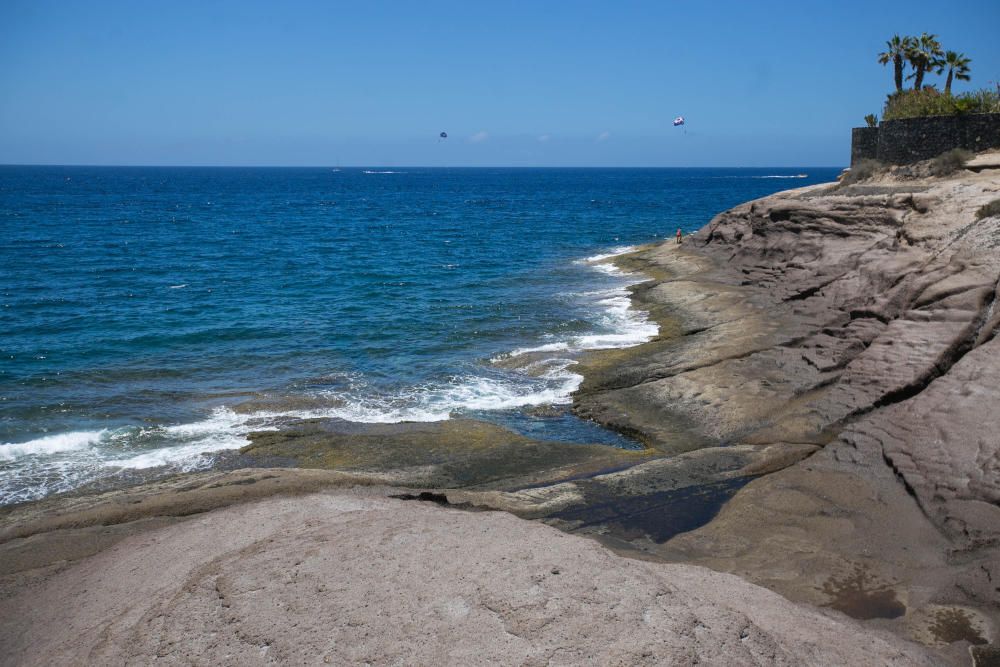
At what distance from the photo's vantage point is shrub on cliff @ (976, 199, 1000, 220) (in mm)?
19438

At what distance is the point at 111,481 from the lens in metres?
15.1

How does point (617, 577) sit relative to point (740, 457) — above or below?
above

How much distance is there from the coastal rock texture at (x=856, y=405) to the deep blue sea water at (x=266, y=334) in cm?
285

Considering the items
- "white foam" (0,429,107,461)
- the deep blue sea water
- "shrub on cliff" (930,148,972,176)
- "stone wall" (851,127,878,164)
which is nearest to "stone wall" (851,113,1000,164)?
"shrub on cliff" (930,148,972,176)

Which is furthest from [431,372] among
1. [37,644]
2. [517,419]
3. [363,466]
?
[37,644]

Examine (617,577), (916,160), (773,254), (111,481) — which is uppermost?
(916,160)

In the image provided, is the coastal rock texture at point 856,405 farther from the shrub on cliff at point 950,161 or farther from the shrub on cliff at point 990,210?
the shrub on cliff at point 950,161

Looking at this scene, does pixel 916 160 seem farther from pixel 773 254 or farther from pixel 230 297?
pixel 230 297

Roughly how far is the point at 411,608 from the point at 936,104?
3336 cm

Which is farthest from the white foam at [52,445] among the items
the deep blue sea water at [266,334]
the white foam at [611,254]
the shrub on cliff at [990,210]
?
the white foam at [611,254]

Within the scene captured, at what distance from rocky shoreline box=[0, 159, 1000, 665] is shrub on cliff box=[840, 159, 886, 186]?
10.8 metres

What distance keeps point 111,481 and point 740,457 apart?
12945mm

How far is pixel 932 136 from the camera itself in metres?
30.4

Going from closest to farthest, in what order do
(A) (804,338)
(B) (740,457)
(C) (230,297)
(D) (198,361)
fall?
(B) (740,457) < (A) (804,338) < (D) (198,361) < (C) (230,297)
